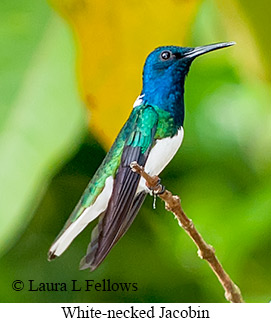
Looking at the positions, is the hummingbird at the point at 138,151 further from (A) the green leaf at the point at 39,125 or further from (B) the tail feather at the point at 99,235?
(A) the green leaf at the point at 39,125

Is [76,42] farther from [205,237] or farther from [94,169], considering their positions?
[205,237]

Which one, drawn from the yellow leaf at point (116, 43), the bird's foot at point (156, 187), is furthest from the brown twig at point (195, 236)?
the yellow leaf at point (116, 43)

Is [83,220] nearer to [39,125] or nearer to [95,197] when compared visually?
[95,197]

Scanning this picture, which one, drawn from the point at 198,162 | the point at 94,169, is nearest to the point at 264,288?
the point at 198,162

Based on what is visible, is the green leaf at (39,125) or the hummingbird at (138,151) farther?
the hummingbird at (138,151)

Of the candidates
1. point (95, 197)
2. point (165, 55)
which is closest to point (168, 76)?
point (165, 55)
